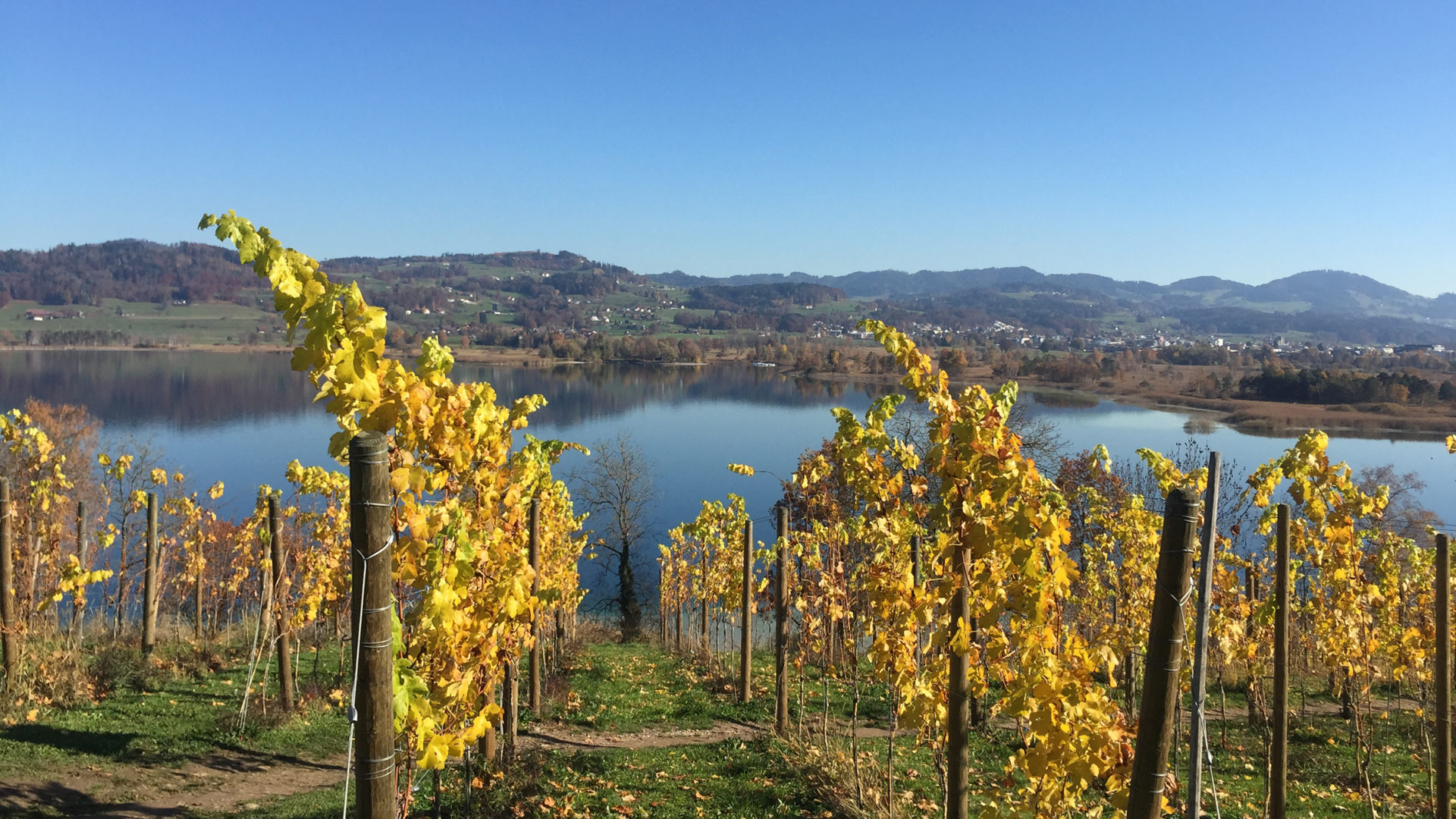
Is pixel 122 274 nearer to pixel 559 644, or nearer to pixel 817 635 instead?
pixel 559 644

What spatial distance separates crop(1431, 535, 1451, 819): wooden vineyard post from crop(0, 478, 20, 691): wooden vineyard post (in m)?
12.9

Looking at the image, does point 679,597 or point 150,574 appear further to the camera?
point 679,597

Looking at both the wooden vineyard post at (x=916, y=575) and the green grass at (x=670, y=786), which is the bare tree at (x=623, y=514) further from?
the wooden vineyard post at (x=916, y=575)

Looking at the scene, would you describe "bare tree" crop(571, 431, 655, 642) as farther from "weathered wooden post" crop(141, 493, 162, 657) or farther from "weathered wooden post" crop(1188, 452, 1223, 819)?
"weathered wooden post" crop(1188, 452, 1223, 819)

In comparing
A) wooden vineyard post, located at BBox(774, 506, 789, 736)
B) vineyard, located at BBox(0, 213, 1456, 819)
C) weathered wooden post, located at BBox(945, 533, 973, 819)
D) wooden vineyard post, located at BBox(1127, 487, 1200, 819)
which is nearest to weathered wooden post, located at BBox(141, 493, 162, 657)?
vineyard, located at BBox(0, 213, 1456, 819)

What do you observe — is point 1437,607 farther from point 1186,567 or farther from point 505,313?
point 505,313

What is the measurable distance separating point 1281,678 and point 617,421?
60.8 meters

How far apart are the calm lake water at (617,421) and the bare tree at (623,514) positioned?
156cm

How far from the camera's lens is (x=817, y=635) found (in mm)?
12062

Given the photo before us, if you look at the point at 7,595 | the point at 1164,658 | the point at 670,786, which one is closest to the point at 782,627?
the point at 670,786

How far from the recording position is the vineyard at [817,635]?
10.3 ft

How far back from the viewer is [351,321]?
283 cm

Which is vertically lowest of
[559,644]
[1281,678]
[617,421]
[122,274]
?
[617,421]

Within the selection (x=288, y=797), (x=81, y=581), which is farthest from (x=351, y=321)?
(x=81, y=581)
